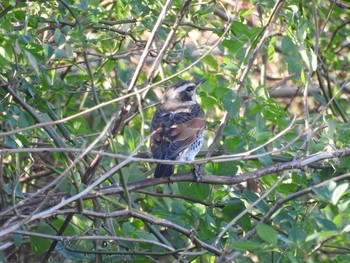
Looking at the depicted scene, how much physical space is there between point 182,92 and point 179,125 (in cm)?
58

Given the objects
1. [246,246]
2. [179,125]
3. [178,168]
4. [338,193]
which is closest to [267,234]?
[246,246]

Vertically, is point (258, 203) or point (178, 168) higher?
point (258, 203)

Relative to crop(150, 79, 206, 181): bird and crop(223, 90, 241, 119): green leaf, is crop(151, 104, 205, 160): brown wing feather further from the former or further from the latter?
crop(223, 90, 241, 119): green leaf

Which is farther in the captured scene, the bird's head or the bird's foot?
the bird's head

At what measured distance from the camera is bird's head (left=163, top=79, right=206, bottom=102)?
21.9 ft

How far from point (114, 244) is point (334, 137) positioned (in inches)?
59.4

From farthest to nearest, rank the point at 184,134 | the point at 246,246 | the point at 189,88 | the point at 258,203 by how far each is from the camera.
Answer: the point at 189,88
the point at 184,134
the point at 258,203
the point at 246,246

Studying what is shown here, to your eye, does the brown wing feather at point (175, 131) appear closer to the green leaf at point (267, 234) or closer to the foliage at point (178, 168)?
the foliage at point (178, 168)

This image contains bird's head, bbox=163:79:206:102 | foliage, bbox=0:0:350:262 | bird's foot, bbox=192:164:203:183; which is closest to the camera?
foliage, bbox=0:0:350:262

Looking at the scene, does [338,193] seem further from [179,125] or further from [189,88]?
[189,88]

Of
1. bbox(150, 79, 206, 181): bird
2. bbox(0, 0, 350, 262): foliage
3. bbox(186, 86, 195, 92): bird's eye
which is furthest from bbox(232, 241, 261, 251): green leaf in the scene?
bbox(186, 86, 195, 92): bird's eye

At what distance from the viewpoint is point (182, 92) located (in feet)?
22.4

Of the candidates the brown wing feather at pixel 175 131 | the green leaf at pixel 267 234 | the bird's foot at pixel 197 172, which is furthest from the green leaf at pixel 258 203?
the brown wing feather at pixel 175 131

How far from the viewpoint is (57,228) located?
5.33 meters
